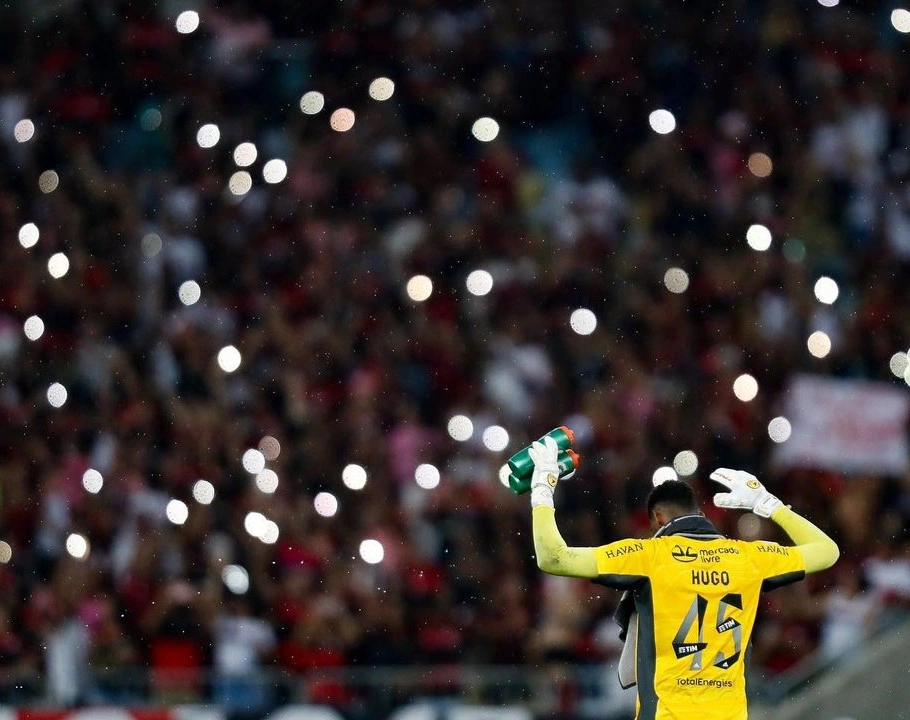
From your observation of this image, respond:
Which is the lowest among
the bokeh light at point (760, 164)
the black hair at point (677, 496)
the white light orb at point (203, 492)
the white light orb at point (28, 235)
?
the white light orb at point (203, 492)

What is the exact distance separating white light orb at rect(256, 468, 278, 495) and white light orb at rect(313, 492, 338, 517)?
13.2 inches

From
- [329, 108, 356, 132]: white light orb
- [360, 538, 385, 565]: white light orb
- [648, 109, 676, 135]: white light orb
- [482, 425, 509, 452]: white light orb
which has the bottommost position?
[360, 538, 385, 565]: white light orb

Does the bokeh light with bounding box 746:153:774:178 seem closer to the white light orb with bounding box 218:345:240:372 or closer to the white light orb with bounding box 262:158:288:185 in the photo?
the white light orb with bounding box 262:158:288:185

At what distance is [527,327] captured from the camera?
49.6 feet

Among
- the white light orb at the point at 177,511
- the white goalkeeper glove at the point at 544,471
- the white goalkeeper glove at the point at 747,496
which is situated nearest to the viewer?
the white goalkeeper glove at the point at 544,471

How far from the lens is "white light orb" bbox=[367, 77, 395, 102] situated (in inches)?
681

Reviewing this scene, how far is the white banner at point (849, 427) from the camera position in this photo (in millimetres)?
13086

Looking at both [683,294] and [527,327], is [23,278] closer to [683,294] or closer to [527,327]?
[527,327]

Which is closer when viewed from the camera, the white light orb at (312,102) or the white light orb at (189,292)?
the white light orb at (189,292)

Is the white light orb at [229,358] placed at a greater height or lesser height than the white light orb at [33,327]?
lesser

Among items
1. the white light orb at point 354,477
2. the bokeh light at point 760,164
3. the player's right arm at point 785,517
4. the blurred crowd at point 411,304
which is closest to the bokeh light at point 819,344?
the blurred crowd at point 411,304

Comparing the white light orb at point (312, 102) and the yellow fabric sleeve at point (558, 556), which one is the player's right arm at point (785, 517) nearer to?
the yellow fabric sleeve at point (558, 556)

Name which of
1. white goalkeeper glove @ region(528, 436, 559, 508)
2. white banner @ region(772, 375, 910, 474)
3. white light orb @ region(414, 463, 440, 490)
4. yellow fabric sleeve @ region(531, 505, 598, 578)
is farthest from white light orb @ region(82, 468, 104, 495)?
yellow fabric sleeve @ region(531, 505, 598, 578)

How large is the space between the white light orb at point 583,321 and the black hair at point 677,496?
8064 mm
